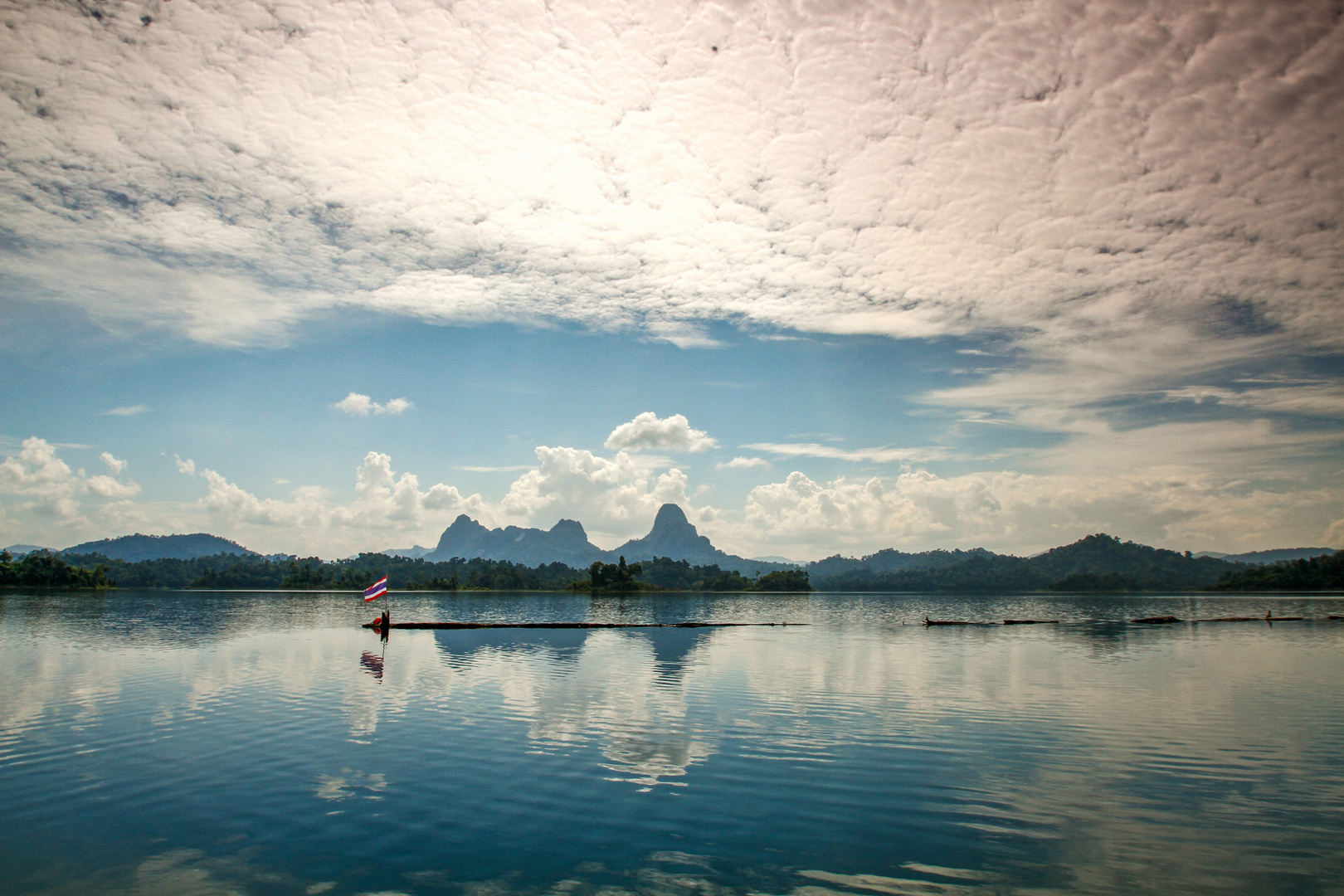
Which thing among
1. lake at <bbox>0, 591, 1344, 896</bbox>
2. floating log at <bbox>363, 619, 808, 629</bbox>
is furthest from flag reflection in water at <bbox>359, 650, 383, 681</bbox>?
floating log at <bbox>363, 619, 808, 629</bbox>

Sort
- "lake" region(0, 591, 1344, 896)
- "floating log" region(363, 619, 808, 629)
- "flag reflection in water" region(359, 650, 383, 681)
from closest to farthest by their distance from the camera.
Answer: "lake" region(0, 591, 1344, 896) < "flag reflection in water" region(359, 650, 383, 681) < "floating log" region(363, 619, 808, 629)

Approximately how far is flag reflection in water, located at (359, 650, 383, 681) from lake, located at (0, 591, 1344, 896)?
54 cm

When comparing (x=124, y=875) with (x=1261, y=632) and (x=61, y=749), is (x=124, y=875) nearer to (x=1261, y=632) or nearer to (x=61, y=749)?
(x=61, y=749)

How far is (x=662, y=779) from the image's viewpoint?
22.9 meters

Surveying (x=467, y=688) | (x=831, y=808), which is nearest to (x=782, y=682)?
(x=467, y=688)

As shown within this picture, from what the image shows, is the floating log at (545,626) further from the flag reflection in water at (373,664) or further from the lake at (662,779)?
the lake at (662,779)

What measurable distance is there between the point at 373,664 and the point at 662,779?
37.7 meters

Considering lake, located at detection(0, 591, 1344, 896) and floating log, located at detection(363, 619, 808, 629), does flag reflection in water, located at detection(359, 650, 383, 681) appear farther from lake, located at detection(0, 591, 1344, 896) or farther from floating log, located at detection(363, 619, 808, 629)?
floating log, located at detection(363, 619, 808, 629)

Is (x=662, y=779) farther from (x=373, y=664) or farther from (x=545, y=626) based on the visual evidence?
(x=545, y=626)

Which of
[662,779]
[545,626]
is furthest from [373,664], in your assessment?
[662,779]

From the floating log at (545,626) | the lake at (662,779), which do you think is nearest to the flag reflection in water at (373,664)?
the lake at (662,779)

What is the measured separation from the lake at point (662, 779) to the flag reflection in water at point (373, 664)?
21.3 inches

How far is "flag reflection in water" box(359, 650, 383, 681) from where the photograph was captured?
47500 millimetres

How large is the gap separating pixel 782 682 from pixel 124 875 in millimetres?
35572
